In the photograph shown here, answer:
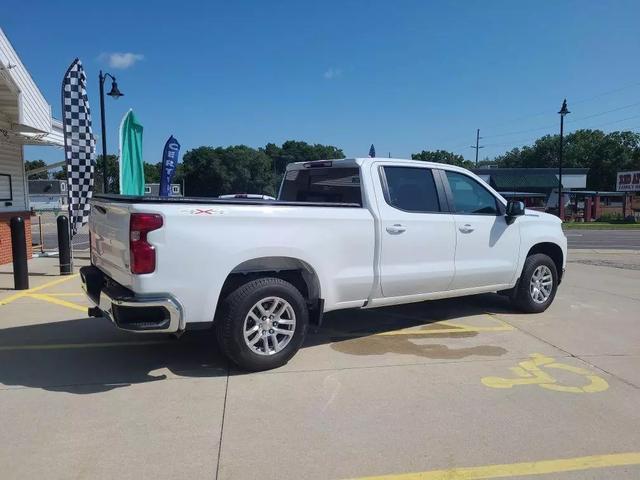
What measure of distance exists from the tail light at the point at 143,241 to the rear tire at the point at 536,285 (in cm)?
492

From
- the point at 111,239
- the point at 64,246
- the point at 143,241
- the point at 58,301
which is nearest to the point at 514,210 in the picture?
the point at 143,241

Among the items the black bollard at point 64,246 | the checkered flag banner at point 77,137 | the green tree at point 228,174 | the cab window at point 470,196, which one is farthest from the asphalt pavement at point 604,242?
the green tree at point 228,174

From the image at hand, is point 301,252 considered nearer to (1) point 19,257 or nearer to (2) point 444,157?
(1) point 19,257

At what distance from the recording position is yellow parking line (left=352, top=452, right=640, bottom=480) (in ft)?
9.99

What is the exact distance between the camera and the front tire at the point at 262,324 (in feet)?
14.6

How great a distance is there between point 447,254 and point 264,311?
7.89ft

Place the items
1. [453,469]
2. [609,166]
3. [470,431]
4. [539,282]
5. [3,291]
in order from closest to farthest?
[453,469]
[470,431]
[539,282]
[3,291]
[609,166]

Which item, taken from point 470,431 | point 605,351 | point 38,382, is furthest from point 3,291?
point 605,351

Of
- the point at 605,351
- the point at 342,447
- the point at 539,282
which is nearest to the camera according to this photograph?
the point at 342,447

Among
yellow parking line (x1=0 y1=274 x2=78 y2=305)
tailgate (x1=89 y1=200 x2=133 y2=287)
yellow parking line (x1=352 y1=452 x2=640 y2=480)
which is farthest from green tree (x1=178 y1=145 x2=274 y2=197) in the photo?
yellow parking line (x1=352 y1=452 x2=640 y2=480)

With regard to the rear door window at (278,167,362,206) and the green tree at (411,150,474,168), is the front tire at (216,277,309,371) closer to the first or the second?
the rear door window at (278,167,362,206)

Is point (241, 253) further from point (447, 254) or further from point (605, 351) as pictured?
point (605, 351)

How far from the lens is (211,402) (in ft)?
13.3

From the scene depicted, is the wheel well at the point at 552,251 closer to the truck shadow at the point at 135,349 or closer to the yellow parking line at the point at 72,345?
the truck shadow at the point at 135,349
